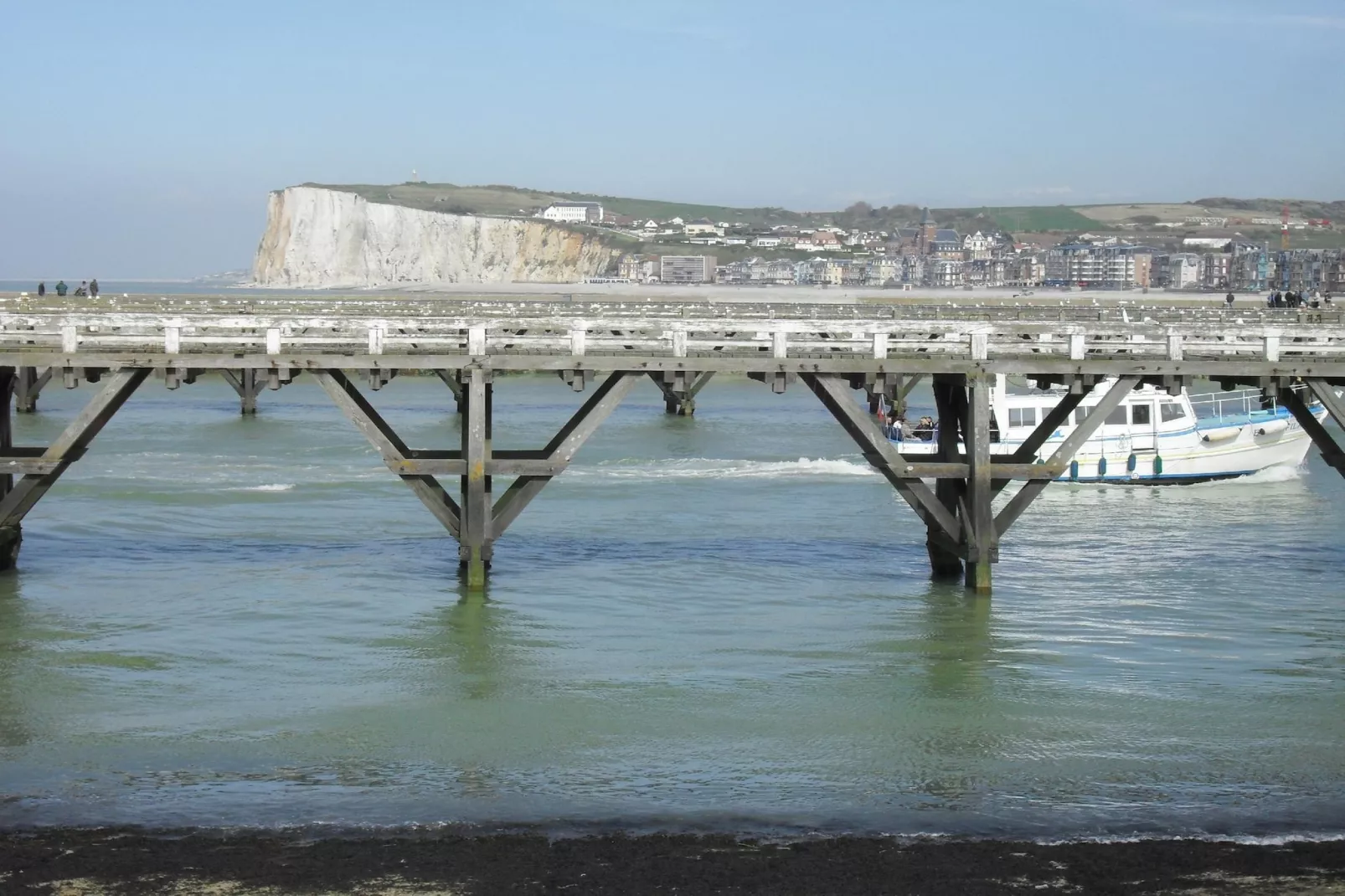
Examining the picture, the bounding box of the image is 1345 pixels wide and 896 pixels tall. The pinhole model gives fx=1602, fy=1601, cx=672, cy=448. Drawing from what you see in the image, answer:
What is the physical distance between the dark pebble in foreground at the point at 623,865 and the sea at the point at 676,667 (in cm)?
46

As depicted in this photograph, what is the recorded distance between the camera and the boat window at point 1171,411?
37.3m

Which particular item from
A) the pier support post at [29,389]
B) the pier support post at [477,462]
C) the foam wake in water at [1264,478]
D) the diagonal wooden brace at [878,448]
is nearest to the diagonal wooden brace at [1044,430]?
the diagonal wooden brace at [878,448]

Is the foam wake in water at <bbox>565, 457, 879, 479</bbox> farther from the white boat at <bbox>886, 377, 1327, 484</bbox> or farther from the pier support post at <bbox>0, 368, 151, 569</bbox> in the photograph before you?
the pier support post at <bbox>0, 368, 151, 569</bbox>

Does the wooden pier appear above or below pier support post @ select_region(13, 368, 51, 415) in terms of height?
above

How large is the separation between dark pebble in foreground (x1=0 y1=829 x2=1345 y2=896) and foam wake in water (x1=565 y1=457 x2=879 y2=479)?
25.4m

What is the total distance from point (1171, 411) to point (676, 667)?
70.6 ft

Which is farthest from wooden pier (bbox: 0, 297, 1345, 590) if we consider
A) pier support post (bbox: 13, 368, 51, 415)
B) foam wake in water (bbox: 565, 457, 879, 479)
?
pier support post (bbox: 13, 368, 51, 415)

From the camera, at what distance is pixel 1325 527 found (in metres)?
31.2

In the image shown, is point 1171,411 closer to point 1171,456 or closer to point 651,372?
point 1171,456

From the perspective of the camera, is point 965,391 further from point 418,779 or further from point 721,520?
point 418,779

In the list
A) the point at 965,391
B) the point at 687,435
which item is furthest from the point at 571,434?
the point at 687,435

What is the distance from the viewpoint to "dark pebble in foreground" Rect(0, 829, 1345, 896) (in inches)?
479

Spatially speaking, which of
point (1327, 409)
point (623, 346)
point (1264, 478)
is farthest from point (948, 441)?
point (1264, 478)

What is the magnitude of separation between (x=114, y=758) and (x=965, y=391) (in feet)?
43.0
